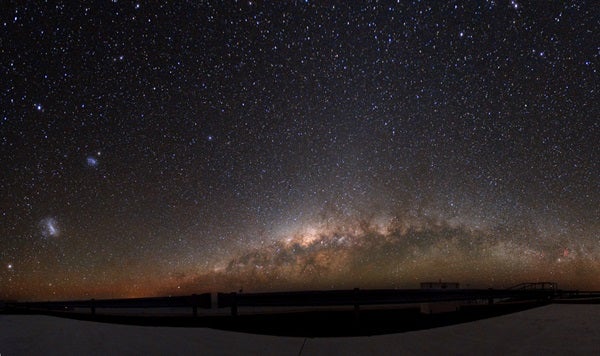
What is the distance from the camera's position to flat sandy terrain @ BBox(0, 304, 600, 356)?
383cm

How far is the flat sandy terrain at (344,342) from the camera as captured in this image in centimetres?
383

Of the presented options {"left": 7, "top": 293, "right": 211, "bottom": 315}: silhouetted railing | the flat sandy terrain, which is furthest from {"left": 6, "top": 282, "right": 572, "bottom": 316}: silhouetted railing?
the flat sandy terrain

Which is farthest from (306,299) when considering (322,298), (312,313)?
(312,313)

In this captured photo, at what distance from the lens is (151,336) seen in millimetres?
5090

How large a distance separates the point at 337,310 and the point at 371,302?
2.54 metres

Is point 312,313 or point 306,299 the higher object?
point 306,299

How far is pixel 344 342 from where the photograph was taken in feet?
14.5

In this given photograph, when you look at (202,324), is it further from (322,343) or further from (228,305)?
(322,343)

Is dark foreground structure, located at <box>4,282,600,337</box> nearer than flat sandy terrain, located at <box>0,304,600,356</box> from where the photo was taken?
No

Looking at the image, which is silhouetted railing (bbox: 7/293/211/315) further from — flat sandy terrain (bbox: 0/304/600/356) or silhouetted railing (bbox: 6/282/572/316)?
flat sandy terrain (bbox: 0/304/600/356)

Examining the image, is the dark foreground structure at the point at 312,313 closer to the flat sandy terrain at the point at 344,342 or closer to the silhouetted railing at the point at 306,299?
the silhouetted railing at the point at 306,299

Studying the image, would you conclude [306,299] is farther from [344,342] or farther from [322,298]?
[344,342]

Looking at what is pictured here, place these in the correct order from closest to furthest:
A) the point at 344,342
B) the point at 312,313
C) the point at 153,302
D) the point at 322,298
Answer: the point at 344,342, the point at 322,298, the point at 153,302, the point at 312,313

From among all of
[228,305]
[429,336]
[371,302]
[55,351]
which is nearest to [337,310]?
[371,302]
